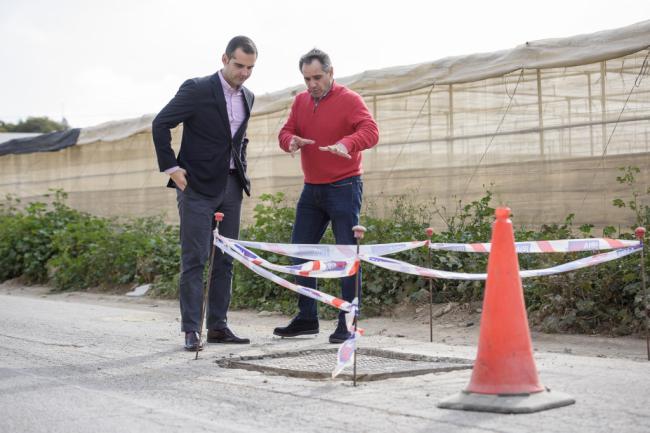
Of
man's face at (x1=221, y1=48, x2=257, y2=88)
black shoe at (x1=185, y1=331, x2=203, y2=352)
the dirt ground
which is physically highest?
man's face at (x1=221, y1=48, x2=257, y2=88)

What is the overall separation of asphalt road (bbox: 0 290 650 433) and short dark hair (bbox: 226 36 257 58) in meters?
2.20

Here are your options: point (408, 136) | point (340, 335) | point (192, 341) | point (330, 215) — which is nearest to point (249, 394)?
point (192, 341)

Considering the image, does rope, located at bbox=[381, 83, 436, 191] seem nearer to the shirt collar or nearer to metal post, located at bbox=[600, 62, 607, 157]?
metal post, located at bbox=[600, 62, 607, 157]

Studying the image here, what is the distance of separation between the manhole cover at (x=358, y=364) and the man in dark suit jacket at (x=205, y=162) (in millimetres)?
772

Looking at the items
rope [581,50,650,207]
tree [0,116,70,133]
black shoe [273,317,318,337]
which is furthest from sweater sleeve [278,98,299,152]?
tree [0,116,70,133]

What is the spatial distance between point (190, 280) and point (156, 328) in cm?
186

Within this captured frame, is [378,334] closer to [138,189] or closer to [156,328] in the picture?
[156,328]

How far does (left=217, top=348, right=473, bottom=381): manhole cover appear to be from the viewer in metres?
5.74

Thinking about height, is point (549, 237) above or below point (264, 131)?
below

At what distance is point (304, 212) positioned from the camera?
761cm

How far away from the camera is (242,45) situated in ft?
23.5

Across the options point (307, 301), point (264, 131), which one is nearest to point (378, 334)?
point (307, 301)

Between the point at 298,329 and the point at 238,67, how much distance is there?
212 cm

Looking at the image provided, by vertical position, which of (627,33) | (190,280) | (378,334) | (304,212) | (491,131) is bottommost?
(378,334)
